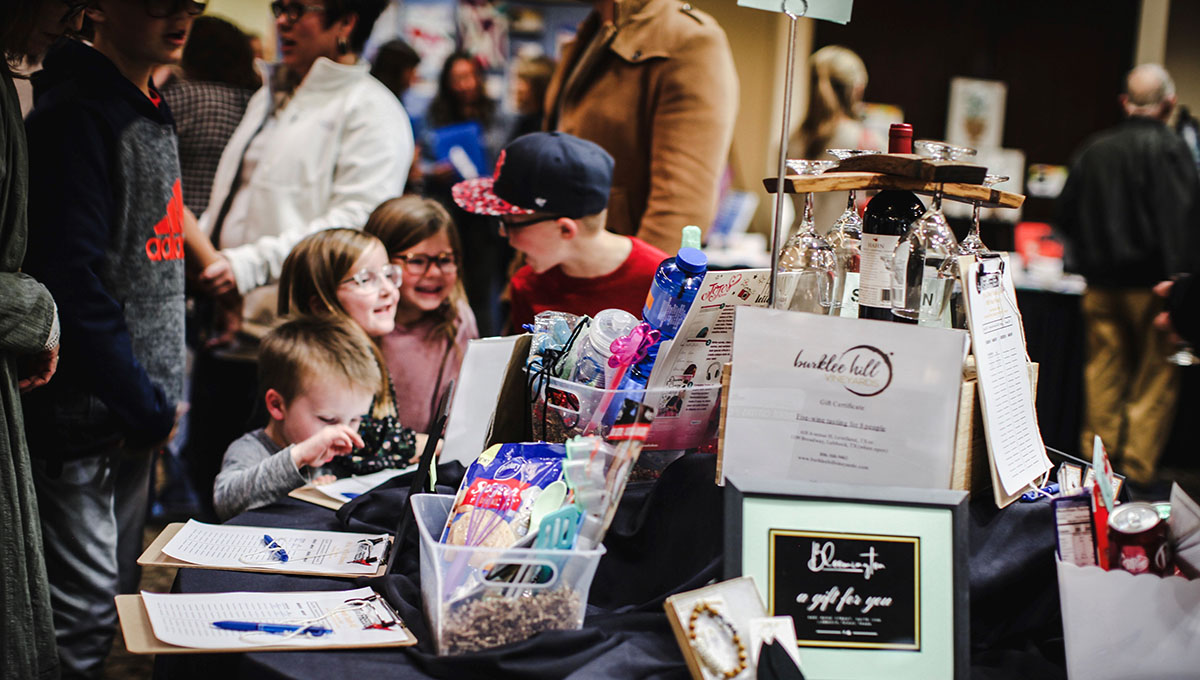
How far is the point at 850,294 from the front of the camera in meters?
1.40

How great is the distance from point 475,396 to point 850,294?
585mm

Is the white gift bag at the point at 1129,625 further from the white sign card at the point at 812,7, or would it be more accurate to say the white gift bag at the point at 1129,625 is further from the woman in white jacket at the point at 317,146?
the woman in white jacket at the point at 317,146

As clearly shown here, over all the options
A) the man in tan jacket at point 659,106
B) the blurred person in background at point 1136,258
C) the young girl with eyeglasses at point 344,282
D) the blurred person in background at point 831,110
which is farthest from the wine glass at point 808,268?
the blurred person in background at point 1136,258

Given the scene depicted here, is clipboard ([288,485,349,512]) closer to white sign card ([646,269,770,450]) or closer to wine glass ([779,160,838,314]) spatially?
white sign card ([646,269,770,450])

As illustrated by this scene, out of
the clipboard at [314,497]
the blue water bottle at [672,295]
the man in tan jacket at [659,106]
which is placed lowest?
the clipboard at [314,497]

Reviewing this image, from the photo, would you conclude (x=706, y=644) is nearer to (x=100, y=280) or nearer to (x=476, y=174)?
(x=100, y=280)

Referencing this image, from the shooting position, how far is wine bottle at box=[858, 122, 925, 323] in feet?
4.07

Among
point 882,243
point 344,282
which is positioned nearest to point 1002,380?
point 882,243

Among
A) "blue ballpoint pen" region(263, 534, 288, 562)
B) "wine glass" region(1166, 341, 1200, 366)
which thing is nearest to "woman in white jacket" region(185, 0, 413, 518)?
"blue ballpoint pen" region(263, 534, 288, 562)

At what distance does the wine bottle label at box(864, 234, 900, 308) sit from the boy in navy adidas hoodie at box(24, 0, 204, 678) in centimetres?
142

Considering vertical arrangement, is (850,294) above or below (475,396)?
above

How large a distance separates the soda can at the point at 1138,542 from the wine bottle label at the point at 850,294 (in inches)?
17.4

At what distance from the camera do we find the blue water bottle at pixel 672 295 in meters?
1.29

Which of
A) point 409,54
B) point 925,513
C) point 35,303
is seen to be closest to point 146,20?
point 35,303
